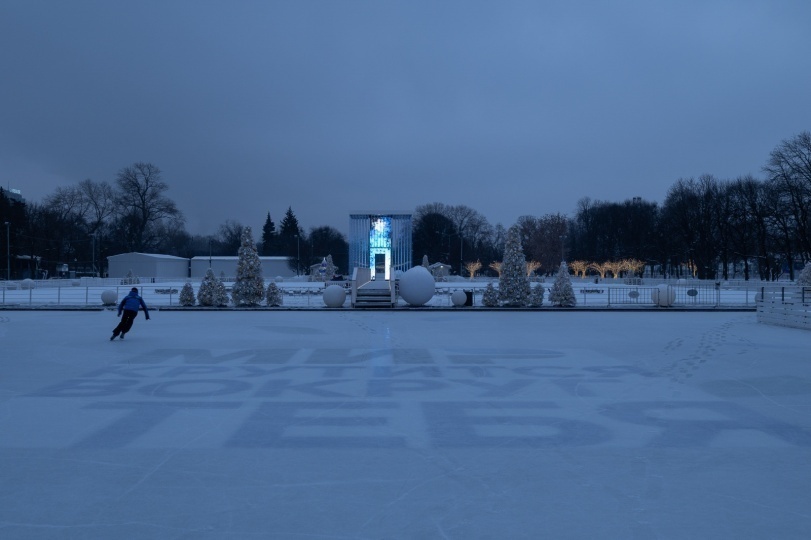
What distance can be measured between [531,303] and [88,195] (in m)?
68.1

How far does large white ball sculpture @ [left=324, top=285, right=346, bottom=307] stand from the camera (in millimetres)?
29156

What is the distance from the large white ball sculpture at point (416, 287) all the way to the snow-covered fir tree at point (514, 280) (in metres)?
3.34

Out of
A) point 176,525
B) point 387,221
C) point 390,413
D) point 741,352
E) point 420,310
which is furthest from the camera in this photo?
point 387,221

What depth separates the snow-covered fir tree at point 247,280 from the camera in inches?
1168

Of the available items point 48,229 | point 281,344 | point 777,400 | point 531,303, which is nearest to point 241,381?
point 281,344

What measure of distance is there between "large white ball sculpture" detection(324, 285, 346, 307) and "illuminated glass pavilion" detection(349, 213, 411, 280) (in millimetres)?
10250

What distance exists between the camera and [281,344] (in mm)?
16141

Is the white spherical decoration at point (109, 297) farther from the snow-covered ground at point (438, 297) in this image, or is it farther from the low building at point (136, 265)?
the low building at point (136, 265)

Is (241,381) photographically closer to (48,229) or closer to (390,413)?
(390,413)

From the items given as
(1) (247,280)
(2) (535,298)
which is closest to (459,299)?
(2) (535,298)

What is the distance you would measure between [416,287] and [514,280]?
4.55m

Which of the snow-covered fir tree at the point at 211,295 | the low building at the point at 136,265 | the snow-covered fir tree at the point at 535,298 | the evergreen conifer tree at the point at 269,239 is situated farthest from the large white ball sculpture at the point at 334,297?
the evergreen conifer tree at the point at 269,239

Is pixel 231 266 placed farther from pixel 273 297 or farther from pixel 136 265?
pixel 273 297

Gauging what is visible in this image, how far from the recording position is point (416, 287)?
29406mm
